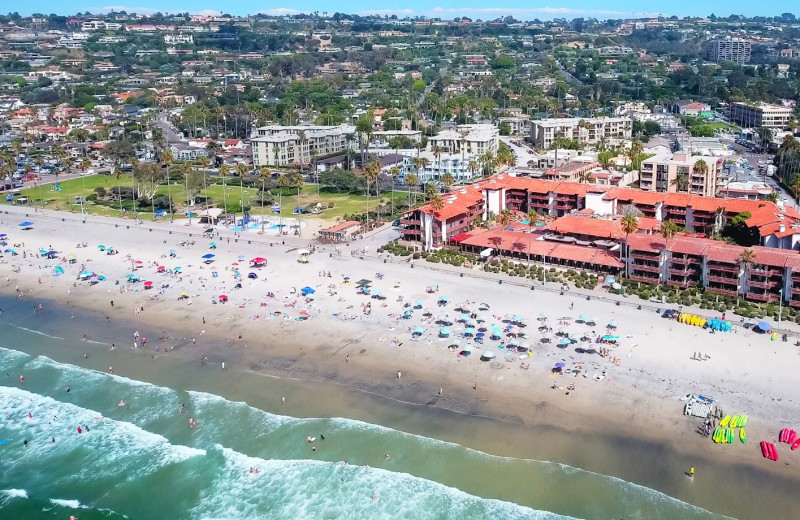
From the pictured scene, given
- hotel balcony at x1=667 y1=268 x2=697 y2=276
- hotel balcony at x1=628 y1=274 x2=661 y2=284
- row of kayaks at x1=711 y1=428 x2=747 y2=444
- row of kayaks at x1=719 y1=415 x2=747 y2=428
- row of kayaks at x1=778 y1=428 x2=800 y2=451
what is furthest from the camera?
hotel balcony at x1=628 y1=274 x2=661 y2=284

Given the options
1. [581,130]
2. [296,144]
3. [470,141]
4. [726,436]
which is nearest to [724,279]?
[726,436]

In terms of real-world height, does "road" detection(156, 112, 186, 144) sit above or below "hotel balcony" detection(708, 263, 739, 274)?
above

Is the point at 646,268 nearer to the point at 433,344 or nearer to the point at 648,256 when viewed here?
the point at 648,256

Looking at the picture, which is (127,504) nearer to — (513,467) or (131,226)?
(513,467)

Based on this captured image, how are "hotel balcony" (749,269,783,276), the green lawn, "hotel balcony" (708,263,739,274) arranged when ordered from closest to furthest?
"hotel balcony" (749,269,783,276)
"hotel balcony" (708,263,739,274)
the green lawn

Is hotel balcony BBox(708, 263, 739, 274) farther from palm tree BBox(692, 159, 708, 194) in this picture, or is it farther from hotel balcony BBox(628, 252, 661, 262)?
palm tree BBox(692, 159, 708, 194)

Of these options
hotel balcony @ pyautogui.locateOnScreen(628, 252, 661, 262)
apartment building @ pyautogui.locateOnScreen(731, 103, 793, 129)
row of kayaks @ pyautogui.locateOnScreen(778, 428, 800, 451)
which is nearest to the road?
hotel balcony @ pyautogui.locateOnScreen(628, 252, 661, 262)

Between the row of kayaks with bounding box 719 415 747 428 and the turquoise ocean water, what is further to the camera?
the row of kayaks with bounding box 719 415 747 428

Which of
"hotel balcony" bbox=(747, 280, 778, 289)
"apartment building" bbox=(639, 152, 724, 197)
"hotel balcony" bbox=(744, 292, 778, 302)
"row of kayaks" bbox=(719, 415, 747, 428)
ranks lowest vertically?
"row of kayaks" bbox=(719, 415, 747, 428)
